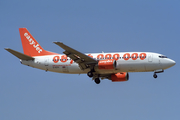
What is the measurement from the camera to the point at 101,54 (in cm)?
5538

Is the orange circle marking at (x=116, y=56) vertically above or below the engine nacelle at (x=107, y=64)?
above

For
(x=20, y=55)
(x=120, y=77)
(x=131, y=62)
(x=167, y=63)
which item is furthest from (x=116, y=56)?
(x=20, y=55)

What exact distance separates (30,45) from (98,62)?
1316 centimetres

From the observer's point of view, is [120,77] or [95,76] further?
[120,77]

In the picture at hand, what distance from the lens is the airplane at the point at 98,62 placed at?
52.9 metres

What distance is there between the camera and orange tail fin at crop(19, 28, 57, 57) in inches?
2345

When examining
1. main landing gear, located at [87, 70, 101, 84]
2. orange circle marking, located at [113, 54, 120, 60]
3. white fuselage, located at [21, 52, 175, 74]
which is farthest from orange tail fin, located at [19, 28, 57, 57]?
orange circle marking, located at [113, 54, 120, 60]

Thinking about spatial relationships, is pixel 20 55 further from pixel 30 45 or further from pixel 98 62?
pixel 98 62

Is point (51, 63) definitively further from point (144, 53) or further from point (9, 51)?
point (144, 53)

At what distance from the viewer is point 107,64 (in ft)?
174

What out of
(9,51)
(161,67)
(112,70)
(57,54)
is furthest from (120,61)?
(9,51)

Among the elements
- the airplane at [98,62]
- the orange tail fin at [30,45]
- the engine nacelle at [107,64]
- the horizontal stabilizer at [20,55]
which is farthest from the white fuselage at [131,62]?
the horizontal stabilizer at [20,55]

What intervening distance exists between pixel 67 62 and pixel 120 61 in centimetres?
837

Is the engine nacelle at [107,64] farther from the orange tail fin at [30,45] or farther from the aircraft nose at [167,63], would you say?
the orange tail fin at [30,45]
